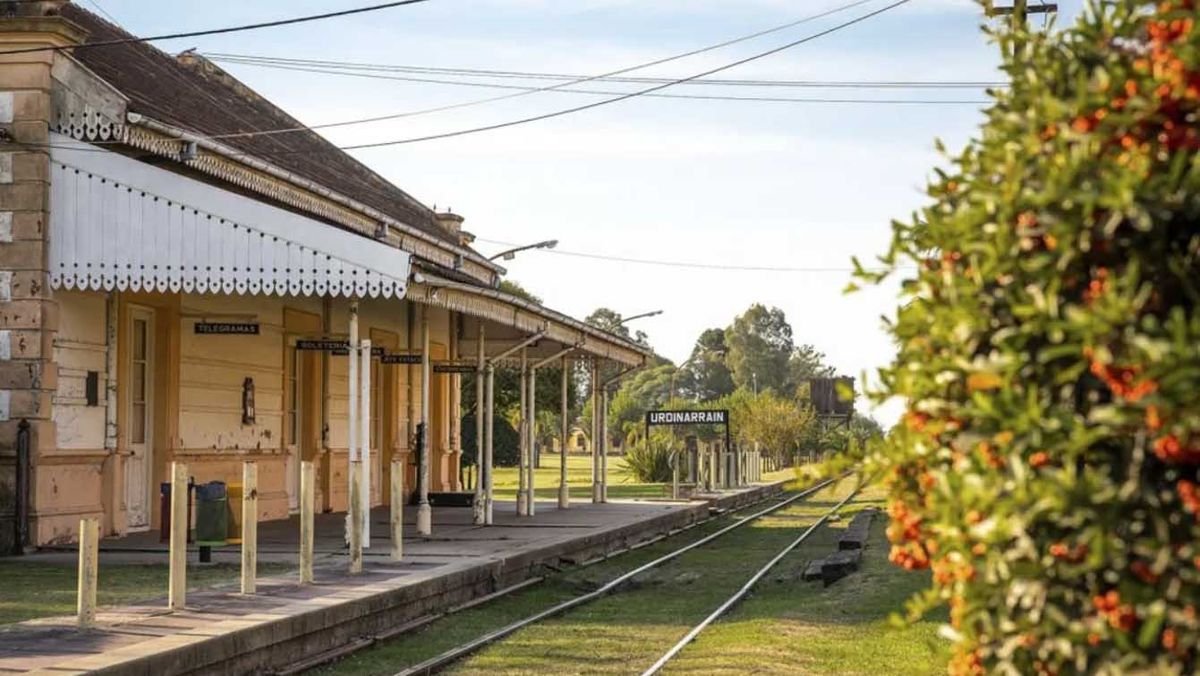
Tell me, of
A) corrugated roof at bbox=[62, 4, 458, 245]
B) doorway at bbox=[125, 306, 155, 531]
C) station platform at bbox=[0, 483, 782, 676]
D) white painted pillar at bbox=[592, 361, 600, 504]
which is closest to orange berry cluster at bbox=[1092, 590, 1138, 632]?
station platform at bbox=[0, 483, 782, 676]

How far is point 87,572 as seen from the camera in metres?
10.9

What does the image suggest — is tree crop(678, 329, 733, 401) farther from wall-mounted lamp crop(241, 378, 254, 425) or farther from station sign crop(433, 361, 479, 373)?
wall-mounted lamp crop(241, 378, 254, 425)

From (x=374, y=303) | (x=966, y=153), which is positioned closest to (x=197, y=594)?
(x=966, y=153)

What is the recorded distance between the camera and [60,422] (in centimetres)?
1778

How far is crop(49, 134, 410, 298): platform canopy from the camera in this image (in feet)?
55.8

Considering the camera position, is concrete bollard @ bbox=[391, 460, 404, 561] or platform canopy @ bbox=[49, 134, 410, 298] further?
platform canopy @ bbox=[49, 134, 410, 298]

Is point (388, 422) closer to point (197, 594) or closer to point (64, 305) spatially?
point (64, 305)

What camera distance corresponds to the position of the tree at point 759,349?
180 meters

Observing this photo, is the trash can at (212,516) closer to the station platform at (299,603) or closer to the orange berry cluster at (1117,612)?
the station platform at (299,603)

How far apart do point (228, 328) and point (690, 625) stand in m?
6.83

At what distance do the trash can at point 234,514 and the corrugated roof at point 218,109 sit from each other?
16.2 ft

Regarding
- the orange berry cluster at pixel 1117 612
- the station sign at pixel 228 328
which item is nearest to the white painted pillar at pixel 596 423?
the station sign at pixel 228 328

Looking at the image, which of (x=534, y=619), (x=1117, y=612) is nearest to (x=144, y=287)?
(x=534, y=619)

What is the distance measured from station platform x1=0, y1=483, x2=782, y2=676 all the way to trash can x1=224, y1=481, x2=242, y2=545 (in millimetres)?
776
